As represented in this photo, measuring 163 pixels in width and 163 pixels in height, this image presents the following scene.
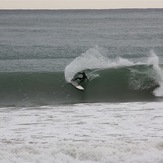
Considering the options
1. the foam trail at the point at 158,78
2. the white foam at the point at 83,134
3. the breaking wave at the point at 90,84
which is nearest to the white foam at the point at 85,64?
the breaking wave at the point at 90,84

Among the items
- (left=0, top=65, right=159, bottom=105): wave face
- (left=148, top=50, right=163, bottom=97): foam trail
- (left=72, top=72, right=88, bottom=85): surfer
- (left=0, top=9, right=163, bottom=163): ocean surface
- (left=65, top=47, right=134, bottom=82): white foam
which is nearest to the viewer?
(left=0, top=9, right=163, bottom=163): ocean surface

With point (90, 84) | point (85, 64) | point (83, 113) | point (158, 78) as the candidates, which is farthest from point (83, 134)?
point (85, 64)

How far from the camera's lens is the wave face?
19.4 m

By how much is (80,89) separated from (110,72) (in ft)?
11.4

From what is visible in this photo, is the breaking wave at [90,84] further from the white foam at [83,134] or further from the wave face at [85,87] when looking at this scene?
the white foam at [83,134]

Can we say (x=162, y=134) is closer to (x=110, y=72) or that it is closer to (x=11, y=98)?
(x=11, y=98)

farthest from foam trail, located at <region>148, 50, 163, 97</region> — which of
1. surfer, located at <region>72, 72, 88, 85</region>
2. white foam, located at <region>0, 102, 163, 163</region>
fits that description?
white foam, located at <region>0, 102, 163, 163</region>

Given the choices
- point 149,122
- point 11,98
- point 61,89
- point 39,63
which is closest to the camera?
point 149,122

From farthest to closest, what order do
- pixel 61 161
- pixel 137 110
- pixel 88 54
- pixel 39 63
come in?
pixel 39 63 < pixel 88 54 < pixel 137 110 < pixel 61 161

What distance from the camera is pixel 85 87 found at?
70.2ft

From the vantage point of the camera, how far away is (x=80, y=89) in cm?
2097

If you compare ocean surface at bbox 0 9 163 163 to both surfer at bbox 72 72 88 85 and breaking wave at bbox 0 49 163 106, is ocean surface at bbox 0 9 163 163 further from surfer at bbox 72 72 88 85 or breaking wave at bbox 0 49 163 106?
surfer at bbox 72 72 88 85

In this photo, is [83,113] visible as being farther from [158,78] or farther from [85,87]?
[158,78]

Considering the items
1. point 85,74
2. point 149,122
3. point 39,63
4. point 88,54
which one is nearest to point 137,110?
point 149,122
